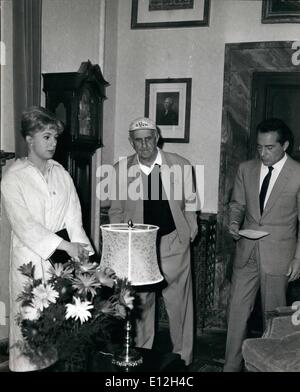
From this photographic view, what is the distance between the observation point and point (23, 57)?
11.5 feet

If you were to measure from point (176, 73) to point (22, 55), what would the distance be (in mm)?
1922

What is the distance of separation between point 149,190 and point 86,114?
98cm

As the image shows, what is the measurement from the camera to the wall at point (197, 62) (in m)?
4.78

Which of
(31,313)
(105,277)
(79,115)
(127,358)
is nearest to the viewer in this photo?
(31,313)

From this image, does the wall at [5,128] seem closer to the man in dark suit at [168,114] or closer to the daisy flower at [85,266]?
the daisy flower at [85,266]

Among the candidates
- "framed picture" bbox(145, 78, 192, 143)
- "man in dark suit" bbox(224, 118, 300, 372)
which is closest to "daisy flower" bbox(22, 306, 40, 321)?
"man in dark suit" bbox(224, 118, 300, 372)

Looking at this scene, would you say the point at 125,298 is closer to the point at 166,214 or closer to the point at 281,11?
the point at 166,214

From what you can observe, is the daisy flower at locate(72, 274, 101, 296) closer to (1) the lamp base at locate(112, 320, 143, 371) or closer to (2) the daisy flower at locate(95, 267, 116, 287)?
(2) the daisy flower at locate(95, 267, 116, 287)

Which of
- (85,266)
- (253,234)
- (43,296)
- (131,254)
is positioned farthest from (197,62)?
(43,296)

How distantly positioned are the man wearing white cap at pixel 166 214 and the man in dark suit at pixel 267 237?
38cm

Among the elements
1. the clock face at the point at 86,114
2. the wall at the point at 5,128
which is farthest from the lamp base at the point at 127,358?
the clock face at the point at 86,114

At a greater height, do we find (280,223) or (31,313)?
(280,223)

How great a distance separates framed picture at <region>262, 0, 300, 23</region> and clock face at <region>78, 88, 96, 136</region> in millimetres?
1770
